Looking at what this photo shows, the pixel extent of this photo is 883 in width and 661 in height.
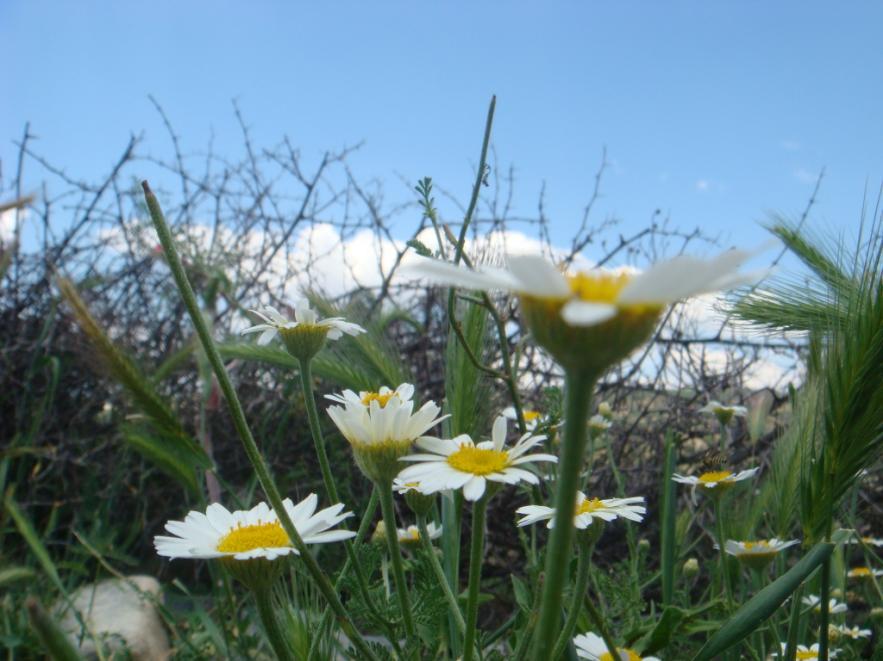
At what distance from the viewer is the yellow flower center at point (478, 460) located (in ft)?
1.63

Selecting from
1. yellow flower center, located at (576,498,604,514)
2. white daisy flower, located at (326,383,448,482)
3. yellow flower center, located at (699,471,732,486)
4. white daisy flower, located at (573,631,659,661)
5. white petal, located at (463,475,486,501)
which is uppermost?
white daisy flower, located at (326,383,448,482)

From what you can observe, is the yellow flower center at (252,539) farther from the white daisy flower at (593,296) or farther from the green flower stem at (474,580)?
the white daisy flower at (593,296)

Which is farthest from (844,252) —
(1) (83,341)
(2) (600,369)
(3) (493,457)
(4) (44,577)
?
(1) (83,341)

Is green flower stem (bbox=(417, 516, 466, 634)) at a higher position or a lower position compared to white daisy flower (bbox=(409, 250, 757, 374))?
lower

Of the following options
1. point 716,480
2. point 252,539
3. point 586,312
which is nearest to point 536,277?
point 586,312

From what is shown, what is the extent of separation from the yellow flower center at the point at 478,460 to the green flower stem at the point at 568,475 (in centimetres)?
18

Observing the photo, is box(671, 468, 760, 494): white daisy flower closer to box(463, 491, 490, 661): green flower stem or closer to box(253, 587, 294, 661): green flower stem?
box(463, 491, 490, 661): green flower stem

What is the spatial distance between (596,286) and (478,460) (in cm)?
22

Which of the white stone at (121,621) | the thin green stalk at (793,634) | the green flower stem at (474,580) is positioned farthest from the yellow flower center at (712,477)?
the white stone at (121,621)

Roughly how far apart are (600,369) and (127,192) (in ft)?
8.28

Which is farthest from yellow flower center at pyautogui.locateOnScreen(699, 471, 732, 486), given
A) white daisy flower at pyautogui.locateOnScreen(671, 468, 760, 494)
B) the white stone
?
the white stone

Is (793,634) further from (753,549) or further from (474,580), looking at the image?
(474,580)

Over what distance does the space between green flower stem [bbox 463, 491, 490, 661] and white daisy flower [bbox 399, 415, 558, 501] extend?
0.04ft

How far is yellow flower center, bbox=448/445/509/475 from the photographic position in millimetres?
498
